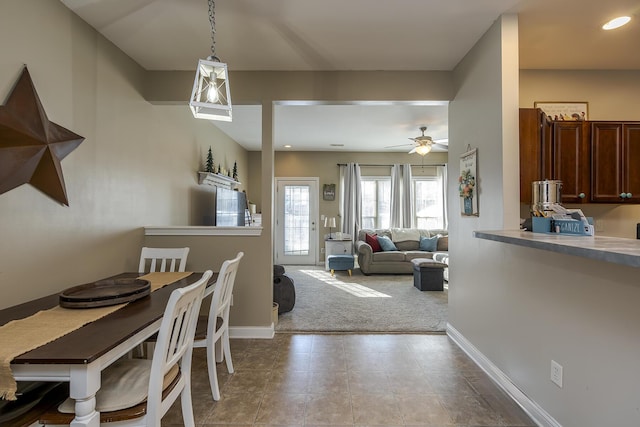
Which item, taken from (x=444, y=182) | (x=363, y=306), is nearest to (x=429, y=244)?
(x=444, y=182)

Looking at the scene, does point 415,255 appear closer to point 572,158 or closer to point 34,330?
point 572,158

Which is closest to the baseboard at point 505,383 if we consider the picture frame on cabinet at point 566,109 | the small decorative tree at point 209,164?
the picture frame on cabinet at point 566,109

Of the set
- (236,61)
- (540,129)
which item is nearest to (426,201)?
(540,129)

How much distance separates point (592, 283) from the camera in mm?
1504

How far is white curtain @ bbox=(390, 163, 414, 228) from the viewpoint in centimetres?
733

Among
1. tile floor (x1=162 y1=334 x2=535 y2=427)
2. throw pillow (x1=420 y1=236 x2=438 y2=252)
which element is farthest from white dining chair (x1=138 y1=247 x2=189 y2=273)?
throw pillow (x1=420 y1=236 x2=438 y2=252)

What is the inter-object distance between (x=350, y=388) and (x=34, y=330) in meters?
1.86

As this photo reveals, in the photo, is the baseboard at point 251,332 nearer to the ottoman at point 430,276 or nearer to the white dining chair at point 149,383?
the white dining chair at point 149,383

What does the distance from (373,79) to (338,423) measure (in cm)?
296

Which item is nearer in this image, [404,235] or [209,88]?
[209,88]

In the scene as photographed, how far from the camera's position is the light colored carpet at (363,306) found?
3.41 meters

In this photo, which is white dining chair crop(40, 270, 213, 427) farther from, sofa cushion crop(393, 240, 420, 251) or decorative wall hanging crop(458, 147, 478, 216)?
sofa cushion crop(393, 240, 420, 251)

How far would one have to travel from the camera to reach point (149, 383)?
52.7 inches

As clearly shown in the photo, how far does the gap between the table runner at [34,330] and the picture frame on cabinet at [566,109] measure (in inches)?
147
